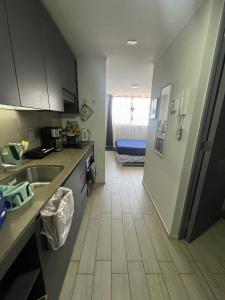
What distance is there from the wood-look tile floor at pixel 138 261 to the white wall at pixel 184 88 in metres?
0.28

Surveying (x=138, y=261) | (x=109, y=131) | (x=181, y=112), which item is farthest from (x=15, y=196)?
(x=109, y=131)

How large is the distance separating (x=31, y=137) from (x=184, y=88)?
1916mm

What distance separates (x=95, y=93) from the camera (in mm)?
2773

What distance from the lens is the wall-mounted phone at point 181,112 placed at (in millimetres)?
1548

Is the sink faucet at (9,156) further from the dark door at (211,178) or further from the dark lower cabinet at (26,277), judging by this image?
the dark door at (211,178)

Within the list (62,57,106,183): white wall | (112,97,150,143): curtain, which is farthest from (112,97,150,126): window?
(62,57,106,183): white wall

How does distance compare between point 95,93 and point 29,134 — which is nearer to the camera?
point 29,134

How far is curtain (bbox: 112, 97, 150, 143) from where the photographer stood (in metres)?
6.34

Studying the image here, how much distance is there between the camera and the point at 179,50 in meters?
1.74

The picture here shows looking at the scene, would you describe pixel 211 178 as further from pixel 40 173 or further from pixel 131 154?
pixel 131 154

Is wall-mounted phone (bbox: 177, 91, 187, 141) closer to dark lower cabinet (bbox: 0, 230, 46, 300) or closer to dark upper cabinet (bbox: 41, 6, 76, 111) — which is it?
dark upper cabinet (bbox: 41, 6, 76, 111)

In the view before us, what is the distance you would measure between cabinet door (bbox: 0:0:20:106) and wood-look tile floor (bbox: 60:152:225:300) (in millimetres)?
1566

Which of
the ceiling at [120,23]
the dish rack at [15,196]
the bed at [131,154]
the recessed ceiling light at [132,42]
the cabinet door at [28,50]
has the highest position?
the ceiling at [120,23]

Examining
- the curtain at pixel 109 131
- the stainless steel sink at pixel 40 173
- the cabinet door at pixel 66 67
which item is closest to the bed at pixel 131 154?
the curtain at pixel 109 131
